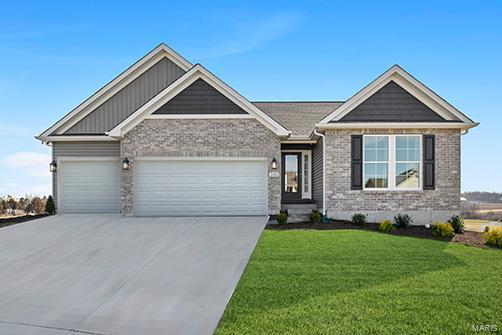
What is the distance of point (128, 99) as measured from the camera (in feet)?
58.8

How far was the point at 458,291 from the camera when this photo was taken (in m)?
6.25

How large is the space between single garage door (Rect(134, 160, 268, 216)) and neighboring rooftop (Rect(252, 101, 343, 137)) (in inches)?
121

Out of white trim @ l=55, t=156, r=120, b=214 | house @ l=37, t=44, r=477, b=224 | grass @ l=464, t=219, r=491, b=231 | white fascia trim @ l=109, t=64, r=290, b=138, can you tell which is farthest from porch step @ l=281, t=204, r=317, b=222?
white trim @ l=55, t=156, r=120, b=214

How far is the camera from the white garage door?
16.8 meters

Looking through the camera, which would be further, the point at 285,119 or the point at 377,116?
the point at 285,119

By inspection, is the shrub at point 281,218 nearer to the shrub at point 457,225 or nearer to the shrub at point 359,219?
the shrub at point 359,219

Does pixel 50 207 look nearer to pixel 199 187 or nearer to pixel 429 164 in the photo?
pixel 199 187

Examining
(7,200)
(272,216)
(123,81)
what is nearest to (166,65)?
(123,81)

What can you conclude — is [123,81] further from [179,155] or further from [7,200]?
[7,200]

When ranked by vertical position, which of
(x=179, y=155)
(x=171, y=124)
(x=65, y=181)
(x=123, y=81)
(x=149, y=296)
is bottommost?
(x=149, y=296)

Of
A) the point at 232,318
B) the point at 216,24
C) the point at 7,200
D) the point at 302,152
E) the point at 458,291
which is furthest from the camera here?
the point at 7,200

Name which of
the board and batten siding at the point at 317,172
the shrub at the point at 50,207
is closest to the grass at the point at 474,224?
the board and batten siding at the point at 317,172

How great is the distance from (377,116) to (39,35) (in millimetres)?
12469

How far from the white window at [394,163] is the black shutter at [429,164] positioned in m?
0.20
